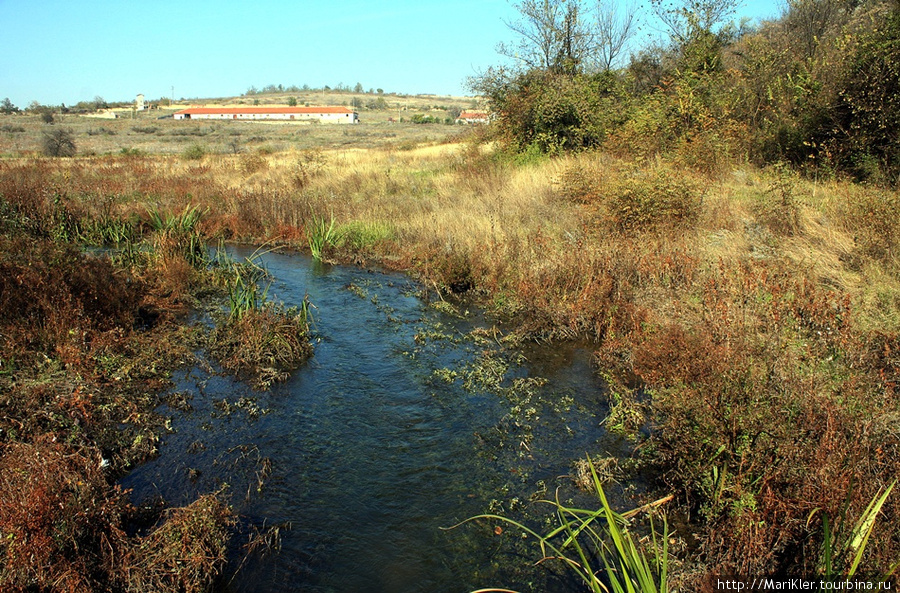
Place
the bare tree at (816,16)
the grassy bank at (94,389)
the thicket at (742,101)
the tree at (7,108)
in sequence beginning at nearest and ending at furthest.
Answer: the grassy bank at (94,389) < the thicket at (742,101) < the bare tree at (816,16) < the tree at (7,108)

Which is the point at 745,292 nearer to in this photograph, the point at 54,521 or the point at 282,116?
the point at 54,521

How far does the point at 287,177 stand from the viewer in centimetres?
1961

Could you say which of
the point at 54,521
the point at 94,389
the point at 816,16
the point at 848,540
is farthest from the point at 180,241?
the point at 816,16

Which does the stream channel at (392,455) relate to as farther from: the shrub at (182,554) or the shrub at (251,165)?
the shrub at (251,165)

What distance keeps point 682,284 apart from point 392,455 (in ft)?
16.3

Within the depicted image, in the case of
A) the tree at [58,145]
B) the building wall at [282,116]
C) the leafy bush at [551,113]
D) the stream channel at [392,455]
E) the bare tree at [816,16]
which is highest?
the building wall at [282,116]

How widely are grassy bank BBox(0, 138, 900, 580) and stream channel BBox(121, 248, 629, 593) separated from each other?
88 centimetres

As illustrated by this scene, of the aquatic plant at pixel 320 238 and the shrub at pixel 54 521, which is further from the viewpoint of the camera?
the aquatic plant at pixel 320 238

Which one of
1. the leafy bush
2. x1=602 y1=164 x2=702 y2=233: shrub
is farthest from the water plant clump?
the leafy bush

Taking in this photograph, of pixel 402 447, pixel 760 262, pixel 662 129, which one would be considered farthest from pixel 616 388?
pixel 662 129

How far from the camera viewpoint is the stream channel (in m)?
4.04

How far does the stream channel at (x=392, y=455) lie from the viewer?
4035 millimetres

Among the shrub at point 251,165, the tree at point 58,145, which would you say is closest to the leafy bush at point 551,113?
Result: the shrub at point 251,165

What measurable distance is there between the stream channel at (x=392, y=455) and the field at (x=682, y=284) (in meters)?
0.80
